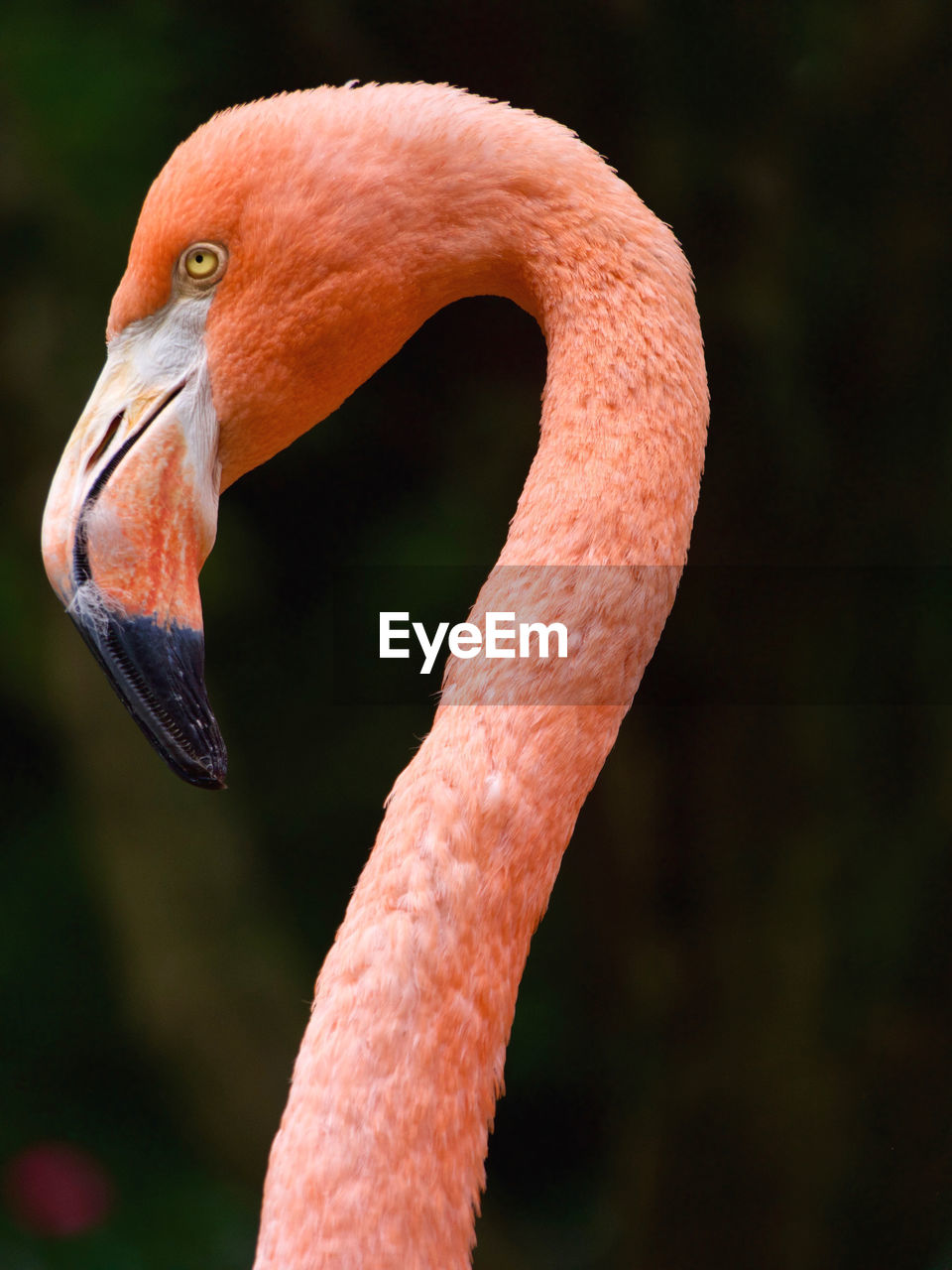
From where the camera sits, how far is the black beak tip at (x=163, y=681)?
3.25 ft

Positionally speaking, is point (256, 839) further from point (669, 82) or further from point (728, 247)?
point (669, 82)

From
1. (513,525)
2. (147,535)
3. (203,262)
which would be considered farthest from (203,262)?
(513,525)

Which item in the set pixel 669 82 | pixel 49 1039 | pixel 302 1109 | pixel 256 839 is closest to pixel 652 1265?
pixel 256 839

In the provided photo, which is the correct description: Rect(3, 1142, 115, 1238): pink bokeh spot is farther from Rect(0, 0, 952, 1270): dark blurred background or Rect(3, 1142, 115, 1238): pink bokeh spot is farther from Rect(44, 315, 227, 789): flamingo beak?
Rect(44, 315, 227, 789): flamingo beak

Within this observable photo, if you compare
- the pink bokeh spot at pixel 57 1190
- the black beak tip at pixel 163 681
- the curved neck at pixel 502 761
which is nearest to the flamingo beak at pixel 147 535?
the black beak tip at pixel 163 681

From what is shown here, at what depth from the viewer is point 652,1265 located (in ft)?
6.61

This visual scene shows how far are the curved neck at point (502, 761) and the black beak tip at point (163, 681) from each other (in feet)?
0.56

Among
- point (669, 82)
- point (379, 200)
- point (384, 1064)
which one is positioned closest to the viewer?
point (384, 1064)

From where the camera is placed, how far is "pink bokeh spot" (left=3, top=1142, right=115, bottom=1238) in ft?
6.66

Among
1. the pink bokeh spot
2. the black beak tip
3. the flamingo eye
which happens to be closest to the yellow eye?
the flamingo eye

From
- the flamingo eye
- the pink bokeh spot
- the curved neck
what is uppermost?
A: the flamingo eye

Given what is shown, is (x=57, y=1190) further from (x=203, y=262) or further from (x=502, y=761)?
(x=203, y=262)

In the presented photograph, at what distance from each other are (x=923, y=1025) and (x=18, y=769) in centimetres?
159

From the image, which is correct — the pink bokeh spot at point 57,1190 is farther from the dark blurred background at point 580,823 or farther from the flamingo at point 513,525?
the flamingo at point 513,525
